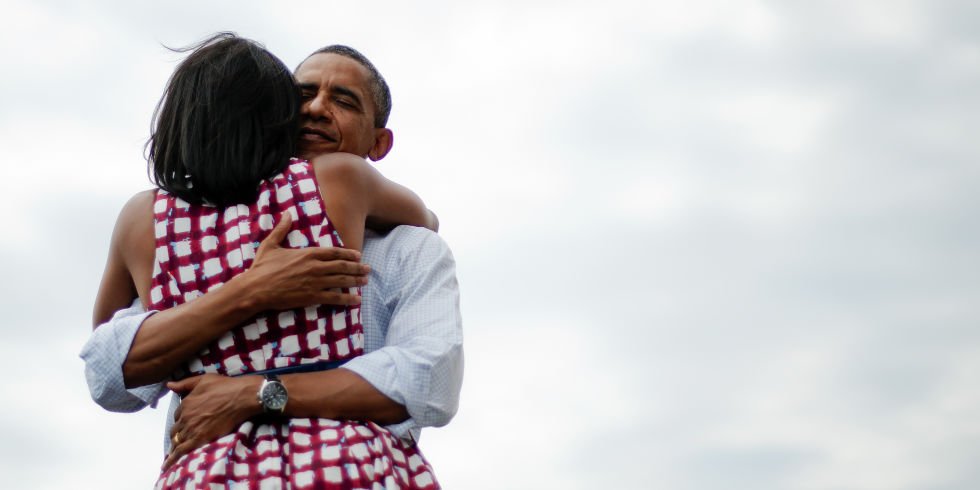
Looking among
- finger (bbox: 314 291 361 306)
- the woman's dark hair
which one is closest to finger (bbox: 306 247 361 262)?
finger (bbox: 314 291 361 306)

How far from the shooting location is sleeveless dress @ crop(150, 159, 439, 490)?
2.63 m

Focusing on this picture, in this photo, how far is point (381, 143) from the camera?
438cm

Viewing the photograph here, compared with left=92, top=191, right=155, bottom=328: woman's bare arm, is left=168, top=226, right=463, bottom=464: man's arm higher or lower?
lower

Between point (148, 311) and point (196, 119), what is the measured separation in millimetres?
554

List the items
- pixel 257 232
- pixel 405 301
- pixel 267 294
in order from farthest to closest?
pixel 405 301 → pixel 257 232 → pixel 267 294

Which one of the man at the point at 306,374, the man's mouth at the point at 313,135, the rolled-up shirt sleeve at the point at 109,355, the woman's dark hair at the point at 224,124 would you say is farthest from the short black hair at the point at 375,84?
the rolled-up shirt sleeve at the point at 109,355

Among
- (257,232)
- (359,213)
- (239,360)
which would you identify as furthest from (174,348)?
(359,213)

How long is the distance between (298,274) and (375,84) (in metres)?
1.59

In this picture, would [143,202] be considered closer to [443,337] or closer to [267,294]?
[267,294]

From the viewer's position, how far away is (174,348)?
8.99 ft

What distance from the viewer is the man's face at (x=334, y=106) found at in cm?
379

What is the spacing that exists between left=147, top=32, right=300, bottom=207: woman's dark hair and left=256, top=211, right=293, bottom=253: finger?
0.13 meters

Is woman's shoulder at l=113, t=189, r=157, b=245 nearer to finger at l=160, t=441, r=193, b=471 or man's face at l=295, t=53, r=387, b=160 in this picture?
finger at l=160, t=441, r=193, b=471

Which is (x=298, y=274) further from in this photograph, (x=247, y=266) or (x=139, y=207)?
(x=139, y=207)
